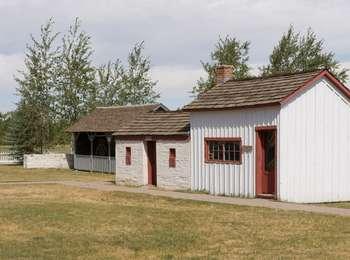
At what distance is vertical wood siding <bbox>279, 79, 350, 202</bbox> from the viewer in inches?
940

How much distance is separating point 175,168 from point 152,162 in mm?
2616

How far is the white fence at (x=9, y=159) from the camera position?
56356mm

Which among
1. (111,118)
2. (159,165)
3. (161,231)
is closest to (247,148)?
(159,165)

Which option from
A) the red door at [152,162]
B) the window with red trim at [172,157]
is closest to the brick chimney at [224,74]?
the window with red trim at [172,157]

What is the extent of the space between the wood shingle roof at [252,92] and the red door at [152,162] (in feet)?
14.3

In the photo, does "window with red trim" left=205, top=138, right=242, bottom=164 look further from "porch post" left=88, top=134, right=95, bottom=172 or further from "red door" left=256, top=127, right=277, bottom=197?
"porch post" left=88, top=134, right=95, bottom=172

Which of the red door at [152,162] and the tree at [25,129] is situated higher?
the tree at [25,129]

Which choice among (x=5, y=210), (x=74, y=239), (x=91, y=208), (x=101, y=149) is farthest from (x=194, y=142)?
(x=101, y=149)

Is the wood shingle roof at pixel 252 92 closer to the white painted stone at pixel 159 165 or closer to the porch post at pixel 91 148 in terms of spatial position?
the white painted stone at pixel 159 165

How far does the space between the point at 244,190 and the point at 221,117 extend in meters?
3.06

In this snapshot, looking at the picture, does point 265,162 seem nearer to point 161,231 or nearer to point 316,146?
point 316,146

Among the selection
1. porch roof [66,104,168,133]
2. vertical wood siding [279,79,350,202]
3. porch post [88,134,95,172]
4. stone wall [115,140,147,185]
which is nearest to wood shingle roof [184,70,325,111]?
vertical wood siding [279,79,350,202]

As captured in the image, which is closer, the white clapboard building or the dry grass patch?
the dry grass patch

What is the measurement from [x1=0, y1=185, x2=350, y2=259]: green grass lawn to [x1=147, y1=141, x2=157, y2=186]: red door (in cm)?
812
